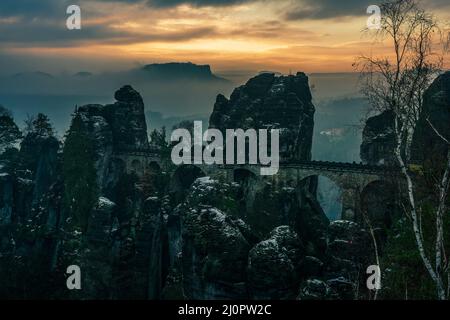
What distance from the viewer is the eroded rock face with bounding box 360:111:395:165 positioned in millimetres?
52912

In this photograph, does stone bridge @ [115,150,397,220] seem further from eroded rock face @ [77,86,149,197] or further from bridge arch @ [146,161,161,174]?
eroded rock face @ [77,86,149,197]

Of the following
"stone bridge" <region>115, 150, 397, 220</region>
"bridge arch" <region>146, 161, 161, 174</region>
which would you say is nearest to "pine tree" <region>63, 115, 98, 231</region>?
"bridge arch" <region>146, 161, 161, 174</region>

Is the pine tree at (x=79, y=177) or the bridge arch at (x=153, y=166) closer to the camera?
the pine tree at (x=79, y=177)

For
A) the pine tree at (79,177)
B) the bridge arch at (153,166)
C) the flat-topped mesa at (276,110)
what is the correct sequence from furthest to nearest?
the bridge arch at (153,166) < the flat-topped mesa at (276,110) < the pine tree at (79,177)

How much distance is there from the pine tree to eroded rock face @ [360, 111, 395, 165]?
116 feet

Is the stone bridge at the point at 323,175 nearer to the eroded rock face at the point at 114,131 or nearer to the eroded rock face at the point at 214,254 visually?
the eroded rock face at the point at 114,131

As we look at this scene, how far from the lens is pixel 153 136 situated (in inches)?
3036

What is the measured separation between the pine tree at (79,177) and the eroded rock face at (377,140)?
116 feet

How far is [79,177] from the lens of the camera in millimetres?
58844

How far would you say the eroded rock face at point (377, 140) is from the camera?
52912mm

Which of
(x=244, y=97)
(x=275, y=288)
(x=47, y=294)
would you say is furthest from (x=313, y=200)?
(x=47, y=294)

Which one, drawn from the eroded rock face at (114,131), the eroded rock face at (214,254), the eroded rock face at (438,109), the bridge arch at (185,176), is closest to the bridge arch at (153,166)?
the eroded rock face at (114,131)

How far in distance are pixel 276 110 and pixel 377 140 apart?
13945mm
